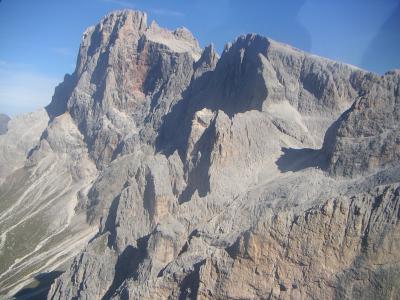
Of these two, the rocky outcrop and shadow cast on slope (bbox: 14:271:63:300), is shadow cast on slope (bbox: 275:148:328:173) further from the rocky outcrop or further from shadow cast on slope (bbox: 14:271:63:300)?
shadow cast on slope (bbox: 14:271:63:300)

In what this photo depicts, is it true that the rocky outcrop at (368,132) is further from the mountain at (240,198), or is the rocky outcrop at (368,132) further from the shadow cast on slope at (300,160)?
the shadow cast on slope at (300,160)

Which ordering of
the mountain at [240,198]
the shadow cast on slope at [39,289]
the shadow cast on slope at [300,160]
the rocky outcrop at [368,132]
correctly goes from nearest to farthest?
the mountain at [240,198] < the rocky outcrop at [368,132] < the shadow cast on slope at [300,160] < the shadow cast on slope at [39,289]

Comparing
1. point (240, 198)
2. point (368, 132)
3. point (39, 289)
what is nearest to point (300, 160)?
point (240, 198)

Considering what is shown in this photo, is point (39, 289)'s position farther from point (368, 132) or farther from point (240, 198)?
point (368, 132)

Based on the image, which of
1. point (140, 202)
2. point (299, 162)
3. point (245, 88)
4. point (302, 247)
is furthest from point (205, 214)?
point (245, 88)

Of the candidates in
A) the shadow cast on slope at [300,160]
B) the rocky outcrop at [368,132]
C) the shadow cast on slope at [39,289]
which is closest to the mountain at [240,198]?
the rocky outcrop at [368,132]

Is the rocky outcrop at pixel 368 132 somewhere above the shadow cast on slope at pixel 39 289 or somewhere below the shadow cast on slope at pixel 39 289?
above
